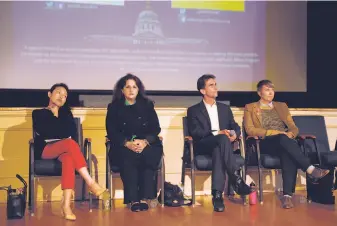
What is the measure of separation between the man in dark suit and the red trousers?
1.07 m

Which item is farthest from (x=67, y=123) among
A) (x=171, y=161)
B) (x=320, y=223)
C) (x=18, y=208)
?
(x=320, y=223)

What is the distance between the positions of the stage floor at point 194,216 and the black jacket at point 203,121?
2.10 ft

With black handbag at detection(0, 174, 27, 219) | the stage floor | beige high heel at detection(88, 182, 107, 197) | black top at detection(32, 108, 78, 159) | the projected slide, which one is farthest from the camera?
the projected slide

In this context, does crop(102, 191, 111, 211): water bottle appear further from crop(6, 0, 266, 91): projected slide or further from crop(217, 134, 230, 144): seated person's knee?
crop(6, 0, 266, 91): projected slide

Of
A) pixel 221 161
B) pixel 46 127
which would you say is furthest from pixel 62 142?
pixel 221 161

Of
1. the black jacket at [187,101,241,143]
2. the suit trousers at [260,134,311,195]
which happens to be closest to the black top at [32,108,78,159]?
the black jacket at [187,101,241,143]

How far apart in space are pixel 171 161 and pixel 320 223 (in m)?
1.68

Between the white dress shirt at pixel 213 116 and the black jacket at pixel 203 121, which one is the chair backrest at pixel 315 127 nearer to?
the black jacket at pixel 203 121

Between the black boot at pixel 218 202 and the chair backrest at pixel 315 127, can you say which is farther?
the chair backrest at pixel 315 127

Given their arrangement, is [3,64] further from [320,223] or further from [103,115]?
[320,223]

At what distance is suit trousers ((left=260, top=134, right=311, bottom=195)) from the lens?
3738 mm

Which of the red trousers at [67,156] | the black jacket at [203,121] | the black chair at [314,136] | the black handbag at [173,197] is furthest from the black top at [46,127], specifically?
the black chair at [314,136]

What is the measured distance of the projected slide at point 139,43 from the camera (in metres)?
4.50

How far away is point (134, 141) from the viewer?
3.67 meters
